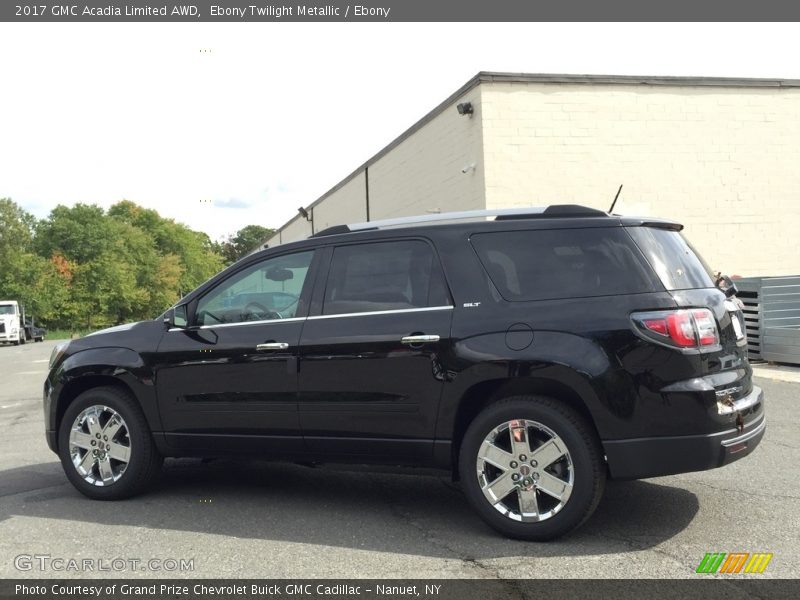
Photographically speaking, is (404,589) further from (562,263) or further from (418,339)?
(562,263)

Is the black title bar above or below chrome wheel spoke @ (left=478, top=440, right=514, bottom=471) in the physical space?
below

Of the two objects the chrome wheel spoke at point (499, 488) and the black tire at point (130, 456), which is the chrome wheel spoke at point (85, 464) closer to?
the black tire at point (130, 456)

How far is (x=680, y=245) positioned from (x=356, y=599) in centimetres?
280

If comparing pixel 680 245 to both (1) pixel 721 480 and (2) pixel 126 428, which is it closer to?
(1) pixel 721 480

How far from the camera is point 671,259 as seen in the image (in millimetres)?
4406

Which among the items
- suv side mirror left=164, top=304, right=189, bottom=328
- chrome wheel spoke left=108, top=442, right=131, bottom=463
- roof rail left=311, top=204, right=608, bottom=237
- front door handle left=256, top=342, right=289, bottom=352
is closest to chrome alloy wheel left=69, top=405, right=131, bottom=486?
chrome wheel spoke left=108, top=442, right=131, bottom=463

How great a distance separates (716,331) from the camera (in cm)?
421

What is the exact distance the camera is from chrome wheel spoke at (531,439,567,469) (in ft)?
13.6

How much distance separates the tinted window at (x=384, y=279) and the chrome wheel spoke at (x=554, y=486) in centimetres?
119

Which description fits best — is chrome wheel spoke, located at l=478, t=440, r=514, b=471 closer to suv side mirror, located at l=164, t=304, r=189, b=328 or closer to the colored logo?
the colored logo

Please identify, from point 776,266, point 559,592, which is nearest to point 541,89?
point 776,266

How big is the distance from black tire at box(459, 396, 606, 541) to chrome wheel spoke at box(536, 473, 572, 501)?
2cm

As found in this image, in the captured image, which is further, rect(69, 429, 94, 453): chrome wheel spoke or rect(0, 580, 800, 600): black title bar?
rect(69, 429, 94, 453): chrome wheel spoke

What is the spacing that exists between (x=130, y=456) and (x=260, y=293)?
150cm
